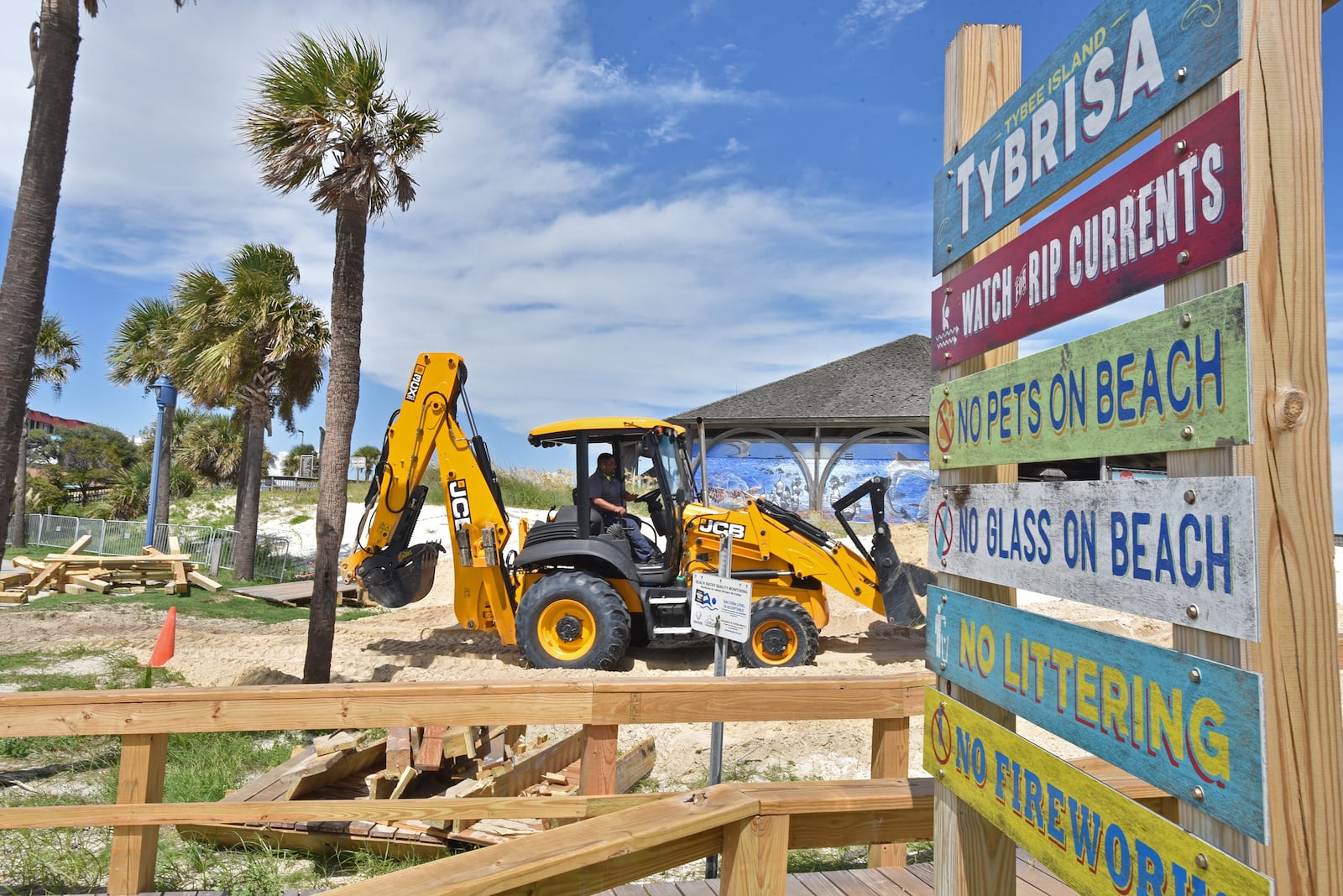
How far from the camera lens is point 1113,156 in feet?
5.88

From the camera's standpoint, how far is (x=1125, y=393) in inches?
65.3

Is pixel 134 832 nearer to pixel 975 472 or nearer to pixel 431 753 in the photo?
pixel 431 753

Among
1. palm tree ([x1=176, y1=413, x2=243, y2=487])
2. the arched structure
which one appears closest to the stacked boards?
the arched structure

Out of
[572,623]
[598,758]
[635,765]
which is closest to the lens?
[598,758]

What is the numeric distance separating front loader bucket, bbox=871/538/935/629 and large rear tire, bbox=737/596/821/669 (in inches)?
35.5

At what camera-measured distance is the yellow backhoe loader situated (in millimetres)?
9820

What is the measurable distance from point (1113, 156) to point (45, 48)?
8.52 meters

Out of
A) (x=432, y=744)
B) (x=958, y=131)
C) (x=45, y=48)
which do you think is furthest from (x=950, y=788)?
(x=45, y=48)

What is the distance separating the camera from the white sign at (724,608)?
5312mm

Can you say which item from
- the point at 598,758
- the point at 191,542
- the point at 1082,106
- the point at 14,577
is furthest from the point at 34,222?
the point at 191,542

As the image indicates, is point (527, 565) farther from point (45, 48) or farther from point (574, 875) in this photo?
point (574, 875)

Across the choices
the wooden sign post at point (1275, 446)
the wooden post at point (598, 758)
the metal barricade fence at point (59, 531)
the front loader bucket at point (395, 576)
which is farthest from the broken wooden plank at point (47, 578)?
the wooden sign post at point (1275, 446)

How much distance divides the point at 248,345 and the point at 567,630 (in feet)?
38.9

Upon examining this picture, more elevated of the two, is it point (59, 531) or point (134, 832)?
point (59, 531)
